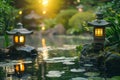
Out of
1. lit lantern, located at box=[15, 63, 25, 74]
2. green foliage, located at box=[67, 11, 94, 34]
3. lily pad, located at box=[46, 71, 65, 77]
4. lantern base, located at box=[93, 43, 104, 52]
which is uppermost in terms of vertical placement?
green foliage, located at box=[67, 11, 94, 34]

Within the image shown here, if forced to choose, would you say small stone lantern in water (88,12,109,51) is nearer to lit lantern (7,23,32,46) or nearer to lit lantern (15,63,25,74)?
lit lantern (15,63,25,74)

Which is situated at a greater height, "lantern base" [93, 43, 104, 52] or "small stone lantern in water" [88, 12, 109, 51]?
"small stone lantern in water" [88, 12, 109, 51]

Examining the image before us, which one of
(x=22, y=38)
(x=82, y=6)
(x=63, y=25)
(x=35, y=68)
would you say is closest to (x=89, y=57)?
(x=35, y=68)

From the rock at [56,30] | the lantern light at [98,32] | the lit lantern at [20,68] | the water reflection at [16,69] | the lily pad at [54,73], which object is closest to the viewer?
the water reflection at [16,69]

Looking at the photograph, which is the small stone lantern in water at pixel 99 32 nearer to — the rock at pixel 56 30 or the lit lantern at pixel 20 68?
the lit lantern at pixel 20 68

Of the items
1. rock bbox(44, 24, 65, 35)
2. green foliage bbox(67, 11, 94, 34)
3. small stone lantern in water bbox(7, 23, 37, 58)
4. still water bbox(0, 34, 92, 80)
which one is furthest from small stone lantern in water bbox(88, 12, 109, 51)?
rock bbox(44, 24, 65, 35)

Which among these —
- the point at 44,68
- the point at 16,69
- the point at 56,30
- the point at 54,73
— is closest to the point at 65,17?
the point at 56,30

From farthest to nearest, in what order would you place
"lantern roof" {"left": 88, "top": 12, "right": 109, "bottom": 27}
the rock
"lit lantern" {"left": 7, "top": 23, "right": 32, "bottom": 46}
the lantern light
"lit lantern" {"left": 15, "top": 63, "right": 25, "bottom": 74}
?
1. the rock
2. "lit lantern" {"left": 7, "top": 23, "right": 32, "bottom": 46}
3. the lantern light
4. "lantern roof" {"left": 88, "top": 12, "right": 109, "bottom": 27}
5. "lit lantern" {"left": 15, "top": 63, "right": 25, "bottom": 74}

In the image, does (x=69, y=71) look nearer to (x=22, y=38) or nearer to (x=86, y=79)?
(x=86, y=79)

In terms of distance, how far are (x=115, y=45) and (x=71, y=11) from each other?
23.4 meters

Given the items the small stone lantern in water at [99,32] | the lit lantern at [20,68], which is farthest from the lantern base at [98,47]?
the lit lantern at [20,68]

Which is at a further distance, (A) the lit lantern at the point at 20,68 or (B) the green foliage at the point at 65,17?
(B) the green foliage at the point at 65,17

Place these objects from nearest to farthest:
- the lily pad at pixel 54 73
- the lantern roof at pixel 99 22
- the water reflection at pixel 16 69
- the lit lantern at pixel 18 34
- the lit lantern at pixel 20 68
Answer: the water reflection at pixel 16 69
the lily pad at pixel 54 73
the lit lantern at pixel 20 68
the lantern roof at pixel 99 22
the lit lantern at pixel 18 34

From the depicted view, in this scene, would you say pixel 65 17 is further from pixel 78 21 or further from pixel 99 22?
pixel 99 22
